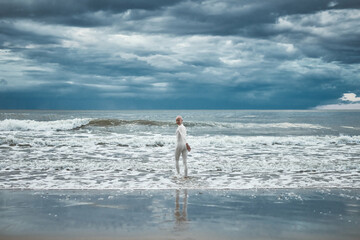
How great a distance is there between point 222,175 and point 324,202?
14.1 ft

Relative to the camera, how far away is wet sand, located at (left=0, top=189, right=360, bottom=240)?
5441mm

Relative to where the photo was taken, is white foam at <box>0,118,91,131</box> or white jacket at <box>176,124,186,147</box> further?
white foam at <box>0,118,91,131</box>

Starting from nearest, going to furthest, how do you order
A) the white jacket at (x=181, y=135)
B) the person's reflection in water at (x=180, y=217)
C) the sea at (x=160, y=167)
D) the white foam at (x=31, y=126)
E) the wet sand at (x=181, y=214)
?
the wet sand at (x=181, y=214) < the person's reflection in water at (x=180, y=217) < the sea at (x=160, y=167) < the white jacket at (x=181, y=135) < the white foam at (x=31, y=126)

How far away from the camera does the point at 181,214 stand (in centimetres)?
654

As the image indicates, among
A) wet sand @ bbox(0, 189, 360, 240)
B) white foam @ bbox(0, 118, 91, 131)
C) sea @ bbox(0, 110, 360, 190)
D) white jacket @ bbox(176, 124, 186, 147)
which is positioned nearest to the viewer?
wet sand @ bbox(0, 189, 360, 240)

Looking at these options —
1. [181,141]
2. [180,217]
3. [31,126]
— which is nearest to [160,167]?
[181,141]

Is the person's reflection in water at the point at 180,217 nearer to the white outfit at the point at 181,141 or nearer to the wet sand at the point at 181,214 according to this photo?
the wet sand at the point at 181,214

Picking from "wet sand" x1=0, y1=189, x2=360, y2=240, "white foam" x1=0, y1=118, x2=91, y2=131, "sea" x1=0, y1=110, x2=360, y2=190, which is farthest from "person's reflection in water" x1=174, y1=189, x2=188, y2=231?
"white foam" x1=0, y1=118, x2=91, y2=131

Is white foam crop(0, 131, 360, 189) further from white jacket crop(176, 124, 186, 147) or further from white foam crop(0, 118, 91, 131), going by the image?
white foam crop(0, 118, 91, 131)

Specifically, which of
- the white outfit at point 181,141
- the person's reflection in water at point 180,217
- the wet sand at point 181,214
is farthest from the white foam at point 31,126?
the person's reflection in water at point 180,217

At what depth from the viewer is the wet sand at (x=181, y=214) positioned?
5.44 metres

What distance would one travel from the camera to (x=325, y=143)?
22.6 metres

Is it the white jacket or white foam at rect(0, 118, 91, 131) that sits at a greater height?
the white jacket

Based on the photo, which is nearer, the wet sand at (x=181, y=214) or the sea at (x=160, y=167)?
the wet sand at (x=181, y=214)
